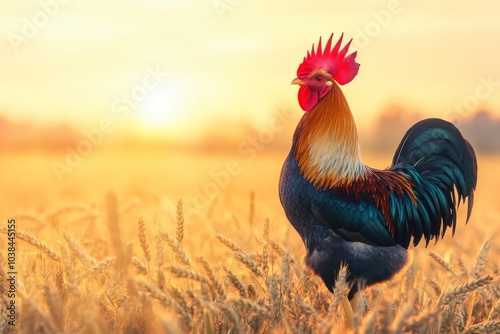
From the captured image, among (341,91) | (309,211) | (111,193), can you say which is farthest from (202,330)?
(341,91)

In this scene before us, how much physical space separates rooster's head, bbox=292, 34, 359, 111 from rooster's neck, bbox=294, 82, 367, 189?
0.20ft

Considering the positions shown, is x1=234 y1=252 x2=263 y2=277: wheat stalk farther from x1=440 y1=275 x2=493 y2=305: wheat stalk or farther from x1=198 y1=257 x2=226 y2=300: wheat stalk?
x1=440 y1=275 x2=493 y2=305: wheat stalk

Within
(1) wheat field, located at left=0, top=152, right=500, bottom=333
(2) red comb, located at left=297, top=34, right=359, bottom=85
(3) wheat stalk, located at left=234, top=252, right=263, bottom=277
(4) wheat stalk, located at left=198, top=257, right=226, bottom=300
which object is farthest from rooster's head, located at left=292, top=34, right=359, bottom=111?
(4) wheat stalk, located at left=198, top=257, right=226, bottom=300

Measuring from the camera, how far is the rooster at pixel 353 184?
380 cm

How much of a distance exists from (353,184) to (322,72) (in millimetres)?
820

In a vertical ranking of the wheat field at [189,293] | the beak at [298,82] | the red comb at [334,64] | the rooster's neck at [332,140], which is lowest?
the wheat field at [189,293]

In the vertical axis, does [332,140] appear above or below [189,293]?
above

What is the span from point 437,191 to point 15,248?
3.06 meters

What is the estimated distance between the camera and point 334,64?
4.27 m

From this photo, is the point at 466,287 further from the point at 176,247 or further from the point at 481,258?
the point at 176,247

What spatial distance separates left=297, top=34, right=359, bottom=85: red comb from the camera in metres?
4.23

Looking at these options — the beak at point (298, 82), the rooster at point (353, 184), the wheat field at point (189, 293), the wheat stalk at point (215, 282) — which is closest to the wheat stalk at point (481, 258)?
the wheat field at point (189, 293)

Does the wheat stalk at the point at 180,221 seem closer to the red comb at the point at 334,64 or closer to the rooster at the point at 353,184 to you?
the rooster at the point at 353,184

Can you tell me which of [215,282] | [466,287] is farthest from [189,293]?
[466,287]
